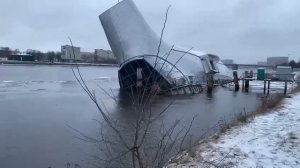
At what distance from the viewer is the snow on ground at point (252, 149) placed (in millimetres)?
6996

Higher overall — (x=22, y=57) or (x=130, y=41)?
(x=130, y=41)

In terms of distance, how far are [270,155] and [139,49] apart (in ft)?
80.5

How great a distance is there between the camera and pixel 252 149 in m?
8.05

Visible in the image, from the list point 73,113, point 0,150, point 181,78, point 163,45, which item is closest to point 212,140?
point 0,150

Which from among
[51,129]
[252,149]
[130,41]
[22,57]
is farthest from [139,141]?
[22,57]

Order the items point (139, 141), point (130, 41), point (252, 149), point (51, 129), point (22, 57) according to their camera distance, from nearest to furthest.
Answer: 1. point (252, 149)
2. point (139, 141)
3. point (51, 129)
4. point (130, 41)
5. point (22, 57)

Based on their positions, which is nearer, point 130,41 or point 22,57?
point 130,41

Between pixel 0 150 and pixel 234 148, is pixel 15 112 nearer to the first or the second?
pixel 0 150

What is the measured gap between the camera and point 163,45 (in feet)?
116

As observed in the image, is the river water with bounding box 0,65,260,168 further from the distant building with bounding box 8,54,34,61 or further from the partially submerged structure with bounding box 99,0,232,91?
the distant building with bounding box 8,54,34,61

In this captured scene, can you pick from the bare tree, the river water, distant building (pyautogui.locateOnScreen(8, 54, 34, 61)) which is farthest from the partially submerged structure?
distant building (pyautogui.locateOnScreen(8, 54, 34, 61))

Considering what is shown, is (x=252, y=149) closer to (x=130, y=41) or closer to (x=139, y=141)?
(x=139, y=141)

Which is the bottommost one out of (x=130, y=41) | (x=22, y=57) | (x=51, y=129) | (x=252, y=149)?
(x=51, y=129)

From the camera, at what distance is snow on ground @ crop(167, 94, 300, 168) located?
23.0 ft
